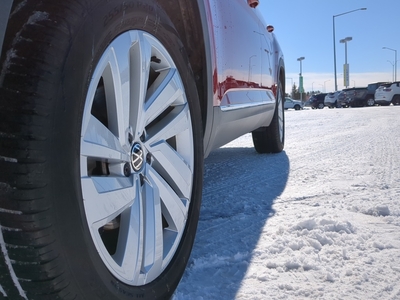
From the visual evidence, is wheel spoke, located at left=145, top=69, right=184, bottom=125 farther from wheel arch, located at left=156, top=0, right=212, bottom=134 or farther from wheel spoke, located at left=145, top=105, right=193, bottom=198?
wheel arch, located at left=156, top=0, right=212, bottom=134

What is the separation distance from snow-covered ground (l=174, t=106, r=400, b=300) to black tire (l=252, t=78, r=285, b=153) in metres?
0.94

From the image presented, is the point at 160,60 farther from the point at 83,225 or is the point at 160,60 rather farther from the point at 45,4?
the point at 83,225

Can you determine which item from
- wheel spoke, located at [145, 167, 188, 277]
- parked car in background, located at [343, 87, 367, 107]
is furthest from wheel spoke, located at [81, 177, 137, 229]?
parked car in background, located at [343, 87, 367, 107]

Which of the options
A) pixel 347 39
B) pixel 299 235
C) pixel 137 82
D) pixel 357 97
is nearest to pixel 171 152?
pixel 137 82

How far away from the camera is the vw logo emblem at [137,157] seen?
1.40 meters

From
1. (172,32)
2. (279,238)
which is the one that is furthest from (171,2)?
(279,238)

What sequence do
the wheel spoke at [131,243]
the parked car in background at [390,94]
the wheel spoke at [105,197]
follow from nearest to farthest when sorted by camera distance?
1. the wheel spoke at [105,197]
2. the wheel spoke at [131,243]
3. the parked car in background at [390,94]

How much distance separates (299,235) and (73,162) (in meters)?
1.38

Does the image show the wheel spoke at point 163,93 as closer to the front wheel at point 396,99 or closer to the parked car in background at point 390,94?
the parked car in background at point 390,94

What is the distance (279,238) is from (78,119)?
4.31 ft

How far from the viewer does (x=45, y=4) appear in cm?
104

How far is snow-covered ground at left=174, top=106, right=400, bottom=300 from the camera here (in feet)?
5.24

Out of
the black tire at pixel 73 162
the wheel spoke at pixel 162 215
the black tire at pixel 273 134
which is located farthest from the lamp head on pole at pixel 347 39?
the black tire at pixel 73 162

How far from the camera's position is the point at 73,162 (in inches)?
40.1
